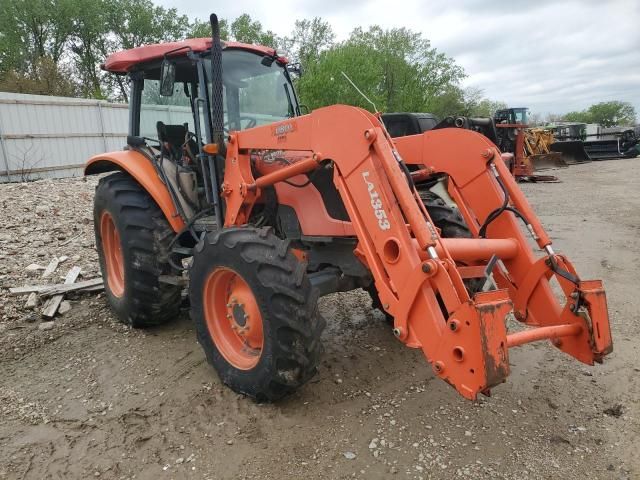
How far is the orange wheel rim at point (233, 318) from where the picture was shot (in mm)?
3283

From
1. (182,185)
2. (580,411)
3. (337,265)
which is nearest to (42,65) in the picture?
(182,185)

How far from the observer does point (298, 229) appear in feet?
11.8

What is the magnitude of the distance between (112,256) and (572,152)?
23.8 m

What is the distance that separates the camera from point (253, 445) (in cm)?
284

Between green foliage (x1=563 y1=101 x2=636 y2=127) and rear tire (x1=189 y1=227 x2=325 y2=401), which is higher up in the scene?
green foliage (x1=563 y1=101 x2=636 y2=127)

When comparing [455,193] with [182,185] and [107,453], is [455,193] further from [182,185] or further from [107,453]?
[107,453]

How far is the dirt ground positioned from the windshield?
1943 mm

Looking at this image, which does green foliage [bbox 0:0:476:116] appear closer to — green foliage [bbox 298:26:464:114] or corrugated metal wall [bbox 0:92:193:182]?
green foliage [bbox 298:26:464:114]

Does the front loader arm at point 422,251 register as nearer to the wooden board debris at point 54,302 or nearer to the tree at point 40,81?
the wooden board debris at point 54,302

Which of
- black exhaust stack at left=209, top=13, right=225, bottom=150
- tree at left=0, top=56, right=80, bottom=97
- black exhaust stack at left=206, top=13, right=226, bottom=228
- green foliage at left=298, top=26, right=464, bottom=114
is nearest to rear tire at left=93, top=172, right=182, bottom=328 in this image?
black exhaust stack at left=206, top=13, right=226, bottom=228

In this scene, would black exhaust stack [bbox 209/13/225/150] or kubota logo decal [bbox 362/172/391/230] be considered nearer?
kubota logo decal [bbox 362/172/391/230]

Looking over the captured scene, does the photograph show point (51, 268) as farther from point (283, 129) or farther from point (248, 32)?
point (248, 32)

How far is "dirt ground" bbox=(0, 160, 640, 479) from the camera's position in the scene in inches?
105

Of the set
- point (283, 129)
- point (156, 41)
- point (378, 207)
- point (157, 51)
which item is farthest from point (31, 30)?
point (378, 207)
